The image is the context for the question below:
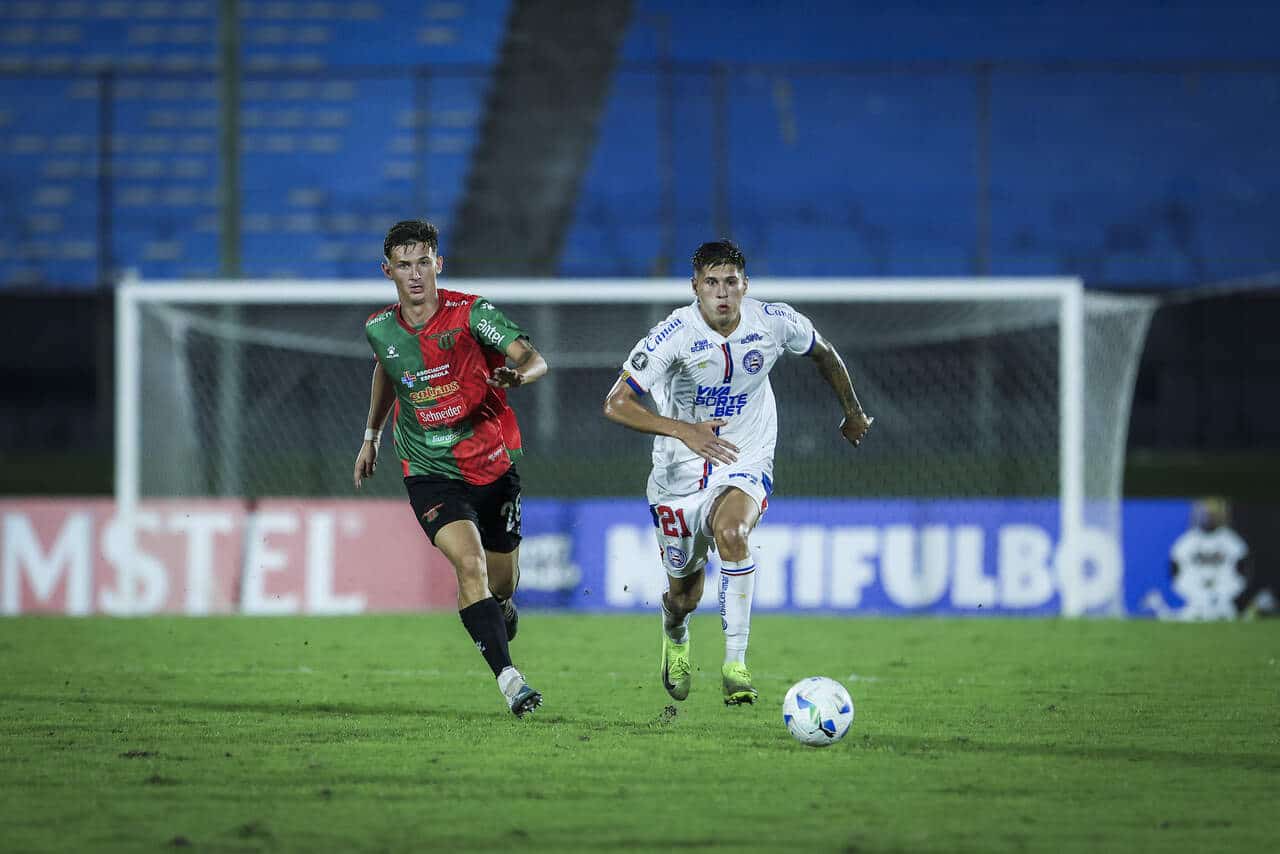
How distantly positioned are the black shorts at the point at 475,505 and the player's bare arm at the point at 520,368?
0.54 m

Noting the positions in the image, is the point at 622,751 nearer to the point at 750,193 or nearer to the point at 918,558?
Result: the point at 918,558

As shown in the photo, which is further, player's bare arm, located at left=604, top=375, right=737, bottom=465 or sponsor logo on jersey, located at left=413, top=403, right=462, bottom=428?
sponsor logo on jersey, located at left=413, top=403, right=462, bottom=428

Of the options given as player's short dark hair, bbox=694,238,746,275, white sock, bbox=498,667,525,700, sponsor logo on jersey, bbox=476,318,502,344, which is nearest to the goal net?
sponsor logo on jersey, bbox=476,318,502,344

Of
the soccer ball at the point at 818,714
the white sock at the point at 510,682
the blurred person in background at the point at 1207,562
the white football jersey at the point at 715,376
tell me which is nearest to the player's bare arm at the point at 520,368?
the white football jersey at the point at 715,376

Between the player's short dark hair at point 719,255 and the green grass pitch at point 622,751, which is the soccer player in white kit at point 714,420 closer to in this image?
the player's short dark hair at point 719,255

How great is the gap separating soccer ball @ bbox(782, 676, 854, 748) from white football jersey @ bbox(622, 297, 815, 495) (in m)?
1.65

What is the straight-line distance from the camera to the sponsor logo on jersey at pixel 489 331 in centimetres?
784

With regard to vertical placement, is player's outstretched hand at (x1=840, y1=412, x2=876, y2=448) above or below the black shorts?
above

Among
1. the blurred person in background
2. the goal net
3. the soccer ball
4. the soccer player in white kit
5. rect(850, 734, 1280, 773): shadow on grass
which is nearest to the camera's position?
rect(850, 734, 1280, 773): shadow on grass

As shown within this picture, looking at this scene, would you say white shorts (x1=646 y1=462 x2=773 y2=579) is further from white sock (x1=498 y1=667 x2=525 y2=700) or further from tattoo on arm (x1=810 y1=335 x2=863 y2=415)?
white sock (x1=498 y1=667 x2=525 y2=700)

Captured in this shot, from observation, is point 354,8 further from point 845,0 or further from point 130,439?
point 130,439

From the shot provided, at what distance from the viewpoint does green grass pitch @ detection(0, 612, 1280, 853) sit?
16.7 ft

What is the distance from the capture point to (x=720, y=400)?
26.7 feet

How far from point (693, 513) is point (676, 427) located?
27.8 inches
